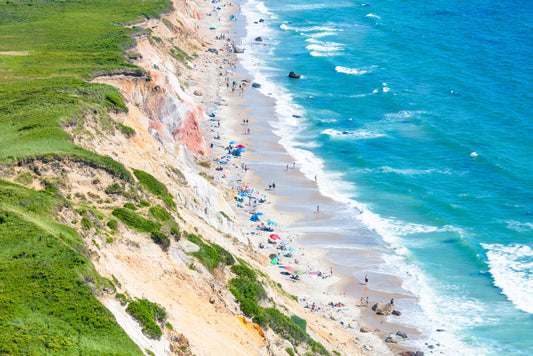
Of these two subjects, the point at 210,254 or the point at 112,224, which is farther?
the point at 210,254

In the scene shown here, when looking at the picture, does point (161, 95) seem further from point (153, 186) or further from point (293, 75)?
point (293, 75)

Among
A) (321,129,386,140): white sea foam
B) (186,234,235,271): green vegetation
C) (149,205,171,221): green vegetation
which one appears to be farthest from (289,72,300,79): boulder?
(149,205,171,221): green vegetation

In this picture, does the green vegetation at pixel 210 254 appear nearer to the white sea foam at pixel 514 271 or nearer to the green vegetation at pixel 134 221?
the green vegetation at pixel 134 221

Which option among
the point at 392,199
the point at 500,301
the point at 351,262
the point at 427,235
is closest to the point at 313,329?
the point at 351,262

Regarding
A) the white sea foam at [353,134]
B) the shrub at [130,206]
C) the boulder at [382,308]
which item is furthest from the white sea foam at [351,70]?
the shrub at [130,206]

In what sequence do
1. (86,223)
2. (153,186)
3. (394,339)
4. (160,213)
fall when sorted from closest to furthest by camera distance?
(86,223)
(160,213)
(153,186)
(394,339)

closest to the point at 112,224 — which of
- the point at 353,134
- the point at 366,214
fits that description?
the point at 366,214

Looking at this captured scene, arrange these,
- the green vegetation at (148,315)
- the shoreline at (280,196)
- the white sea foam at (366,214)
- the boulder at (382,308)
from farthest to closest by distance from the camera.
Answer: the shoreline at (280,196), the boulder at (382,308), the white sea foam at (366,214), the green vegetation at (148,315)
